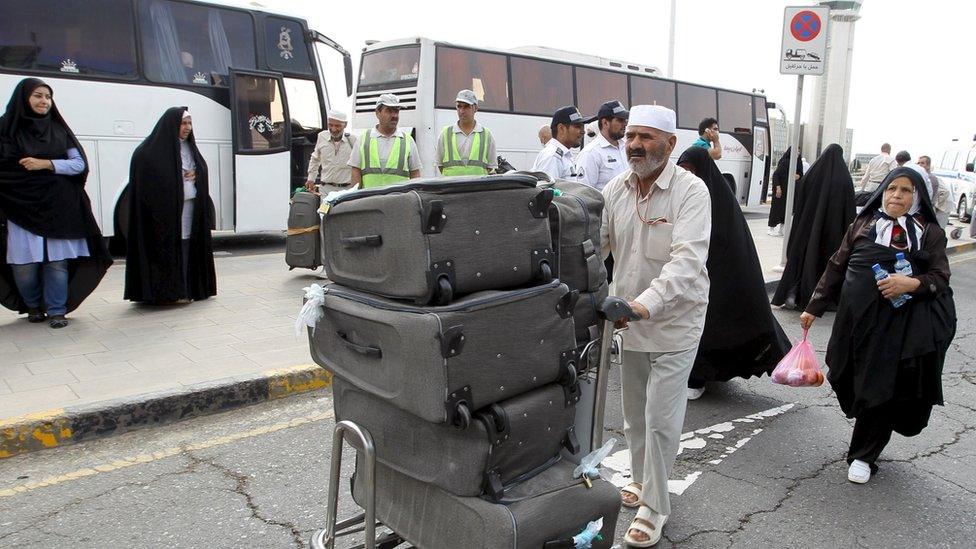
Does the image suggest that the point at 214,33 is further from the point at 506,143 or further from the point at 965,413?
the point at 965,413

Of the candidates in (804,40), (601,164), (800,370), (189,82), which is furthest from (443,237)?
(189,82)

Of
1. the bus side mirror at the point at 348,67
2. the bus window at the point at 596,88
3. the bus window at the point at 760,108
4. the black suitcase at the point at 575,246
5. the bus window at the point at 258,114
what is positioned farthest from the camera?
the bus window at the point at 760,108

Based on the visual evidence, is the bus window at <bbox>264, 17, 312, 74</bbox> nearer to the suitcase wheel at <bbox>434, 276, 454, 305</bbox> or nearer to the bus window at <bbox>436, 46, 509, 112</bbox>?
the bus window at <bbox>436, 46, 509, 112</bbox>

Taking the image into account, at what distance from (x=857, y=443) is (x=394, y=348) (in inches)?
114

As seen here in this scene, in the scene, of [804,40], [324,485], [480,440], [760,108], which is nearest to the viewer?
[480,440]

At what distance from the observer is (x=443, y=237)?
6.72 feet

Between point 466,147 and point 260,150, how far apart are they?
426 centimetres

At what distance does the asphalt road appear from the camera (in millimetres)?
3166

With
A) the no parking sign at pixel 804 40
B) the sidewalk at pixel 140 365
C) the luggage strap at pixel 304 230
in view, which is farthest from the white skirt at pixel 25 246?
the no parking sign at pixel 804 40

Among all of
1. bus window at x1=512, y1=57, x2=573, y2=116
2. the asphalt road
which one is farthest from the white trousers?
bus window at x1=512, y1=57, x2=573, y2=116

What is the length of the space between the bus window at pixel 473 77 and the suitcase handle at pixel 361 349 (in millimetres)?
11234

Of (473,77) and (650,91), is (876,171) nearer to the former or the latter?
(650,91)

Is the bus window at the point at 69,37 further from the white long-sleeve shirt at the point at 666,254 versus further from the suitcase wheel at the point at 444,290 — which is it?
the suitcase wheel at the point at 444,290

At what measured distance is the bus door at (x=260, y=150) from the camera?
34.7 ft
